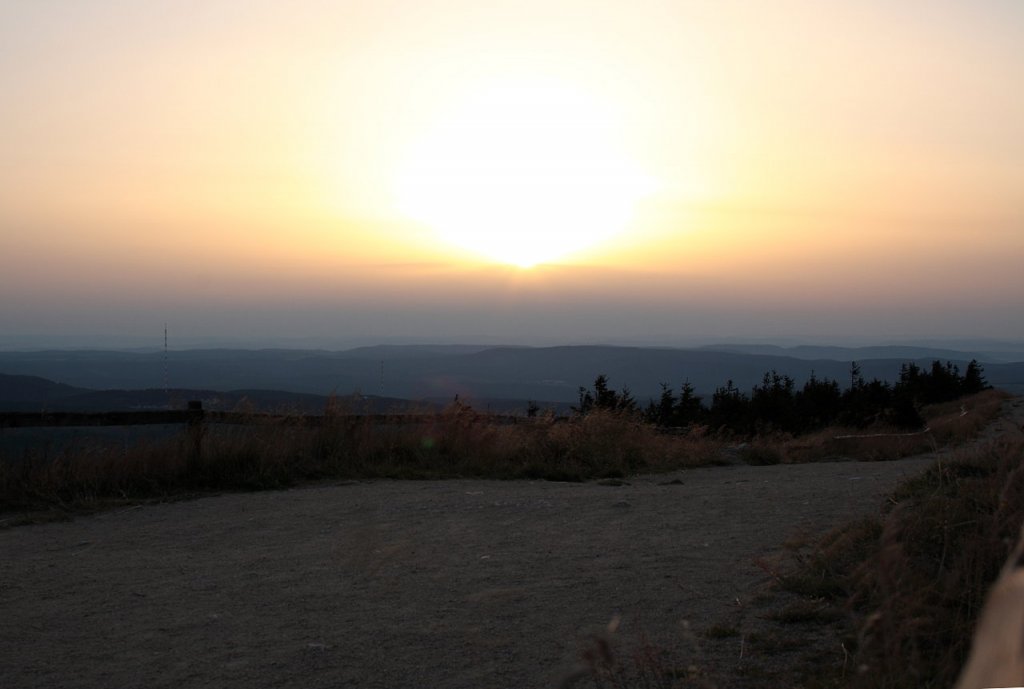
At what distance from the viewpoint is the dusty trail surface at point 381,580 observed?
16.9 ft

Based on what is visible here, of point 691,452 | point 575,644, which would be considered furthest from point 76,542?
point 691,452

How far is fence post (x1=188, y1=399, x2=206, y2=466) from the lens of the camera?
11.6 meters

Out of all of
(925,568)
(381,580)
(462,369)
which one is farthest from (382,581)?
(462,369)

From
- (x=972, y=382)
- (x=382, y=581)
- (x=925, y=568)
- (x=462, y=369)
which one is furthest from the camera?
(x=462, y=369)

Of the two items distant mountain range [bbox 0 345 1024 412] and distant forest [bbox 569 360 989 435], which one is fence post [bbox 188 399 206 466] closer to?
distant forest [bbox 569 360 989 435]

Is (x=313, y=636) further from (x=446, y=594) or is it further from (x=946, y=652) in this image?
(x=946, y=652)

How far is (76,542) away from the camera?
859 centimetres

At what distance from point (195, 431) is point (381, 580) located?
19.3 feet

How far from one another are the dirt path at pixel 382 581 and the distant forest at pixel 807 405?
36.2 feet

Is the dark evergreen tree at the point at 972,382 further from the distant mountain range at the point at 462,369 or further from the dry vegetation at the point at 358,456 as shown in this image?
the distant mountain range at the point at 462,369

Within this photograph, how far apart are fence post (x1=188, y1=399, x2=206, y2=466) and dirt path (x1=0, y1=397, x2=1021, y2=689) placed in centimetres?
115

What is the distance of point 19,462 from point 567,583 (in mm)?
7395

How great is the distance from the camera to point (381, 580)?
6.76 meters

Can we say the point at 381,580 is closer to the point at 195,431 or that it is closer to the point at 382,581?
the point at 382,581
